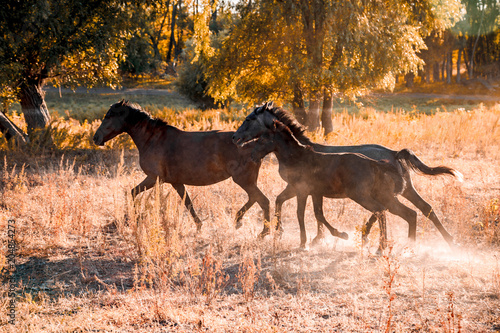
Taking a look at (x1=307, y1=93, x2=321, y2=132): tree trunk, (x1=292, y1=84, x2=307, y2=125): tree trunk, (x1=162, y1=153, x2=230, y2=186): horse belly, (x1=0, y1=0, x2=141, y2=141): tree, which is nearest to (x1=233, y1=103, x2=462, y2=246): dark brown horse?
(x1=162, y1=153, x2=230, y2=186): horse belly

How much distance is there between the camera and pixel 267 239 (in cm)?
684

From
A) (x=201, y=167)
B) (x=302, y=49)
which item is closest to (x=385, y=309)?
(x=201, y=167)

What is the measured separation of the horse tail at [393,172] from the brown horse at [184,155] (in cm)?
207

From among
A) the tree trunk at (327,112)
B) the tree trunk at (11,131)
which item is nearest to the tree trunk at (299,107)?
the tree trunk at (327,112)

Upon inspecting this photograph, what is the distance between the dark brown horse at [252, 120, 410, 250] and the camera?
6.02 m

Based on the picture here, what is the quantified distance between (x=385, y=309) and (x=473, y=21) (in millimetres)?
62568

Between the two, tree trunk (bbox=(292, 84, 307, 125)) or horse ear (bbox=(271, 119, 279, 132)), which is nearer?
horse ear (bbox=(271, 119, 279, 132))

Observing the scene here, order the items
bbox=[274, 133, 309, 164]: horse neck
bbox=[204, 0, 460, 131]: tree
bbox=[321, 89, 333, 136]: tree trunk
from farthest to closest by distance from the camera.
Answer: bbox=[321, 89, 333, 136]: tree trunk, bbox=[204, 0, 460, 131]: tree, bbox=[274, 133, 309, 164]: horse neck

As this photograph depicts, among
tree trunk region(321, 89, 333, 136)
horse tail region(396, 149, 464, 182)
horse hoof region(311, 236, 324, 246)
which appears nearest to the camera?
horse tail region(396, 149, 464, 182)

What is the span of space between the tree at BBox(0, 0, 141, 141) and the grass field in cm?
506

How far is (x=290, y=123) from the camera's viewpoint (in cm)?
651

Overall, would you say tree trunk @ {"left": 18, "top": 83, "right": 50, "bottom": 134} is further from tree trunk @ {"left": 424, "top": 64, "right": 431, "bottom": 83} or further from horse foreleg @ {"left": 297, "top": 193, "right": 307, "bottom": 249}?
tree trunk @ {"left": 424, "top": 64, "right": 431, "bottom": 83}

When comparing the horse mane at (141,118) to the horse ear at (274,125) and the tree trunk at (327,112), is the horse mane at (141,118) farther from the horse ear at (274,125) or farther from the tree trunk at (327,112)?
the tree trunk at (327,112)

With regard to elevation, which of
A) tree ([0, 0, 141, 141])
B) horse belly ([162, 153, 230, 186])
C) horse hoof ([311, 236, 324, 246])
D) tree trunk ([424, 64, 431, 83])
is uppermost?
tree trunk ([424, 64, 431, 83])
